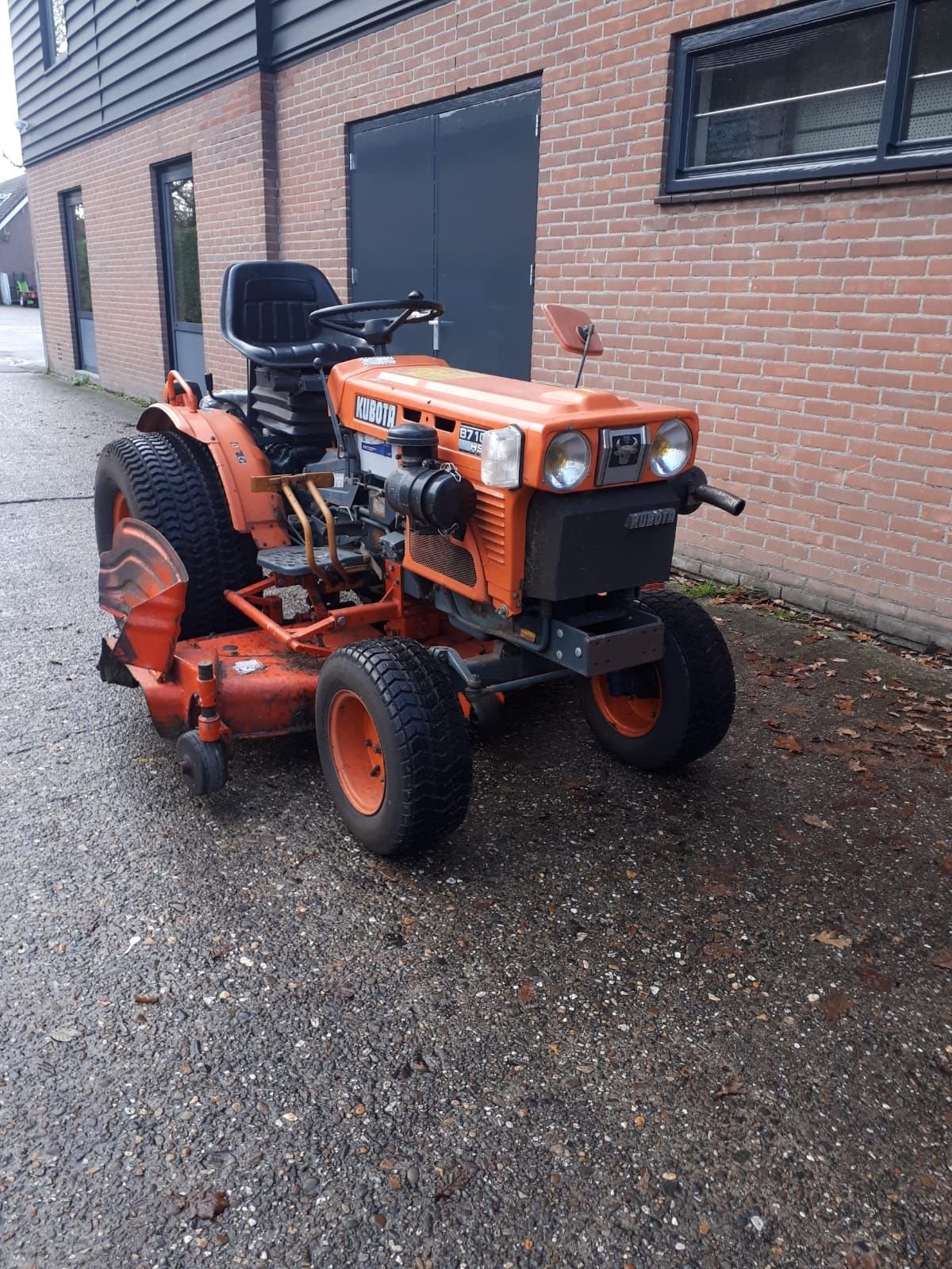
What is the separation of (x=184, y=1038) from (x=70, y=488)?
6.61 meters

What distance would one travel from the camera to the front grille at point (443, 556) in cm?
287

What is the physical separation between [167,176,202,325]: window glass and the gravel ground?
8176 millimetres

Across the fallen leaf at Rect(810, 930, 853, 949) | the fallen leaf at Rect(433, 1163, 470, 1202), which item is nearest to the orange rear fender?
the fallen leaf at Rect(810, 930, 853, 949)

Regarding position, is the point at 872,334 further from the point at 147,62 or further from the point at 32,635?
the point at 147,62

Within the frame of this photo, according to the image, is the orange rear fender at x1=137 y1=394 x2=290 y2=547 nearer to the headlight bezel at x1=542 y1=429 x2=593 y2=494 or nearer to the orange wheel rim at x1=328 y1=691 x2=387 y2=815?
the orange wheel rim at x1=328 y1=691 x2=387 y2=815

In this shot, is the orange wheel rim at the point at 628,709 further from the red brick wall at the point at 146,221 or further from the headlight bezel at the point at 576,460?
the red brick wall at the point at 146,221

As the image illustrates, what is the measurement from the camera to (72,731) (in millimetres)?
3721

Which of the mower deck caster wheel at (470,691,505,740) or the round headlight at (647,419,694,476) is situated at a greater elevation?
the round headlight at (647,419,694,476)

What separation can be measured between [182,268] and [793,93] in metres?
8.00

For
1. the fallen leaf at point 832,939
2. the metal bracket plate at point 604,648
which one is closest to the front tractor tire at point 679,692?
the metal bracket plate at point 604,648

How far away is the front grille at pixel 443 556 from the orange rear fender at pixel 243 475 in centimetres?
90

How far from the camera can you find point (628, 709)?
353 cm

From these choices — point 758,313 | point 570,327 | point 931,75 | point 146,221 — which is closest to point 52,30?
point 146,221

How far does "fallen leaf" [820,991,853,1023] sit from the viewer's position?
2348 mm
